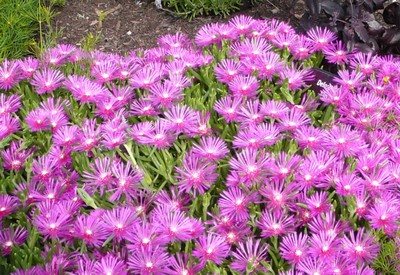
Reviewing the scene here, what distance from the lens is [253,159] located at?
4.75 ft

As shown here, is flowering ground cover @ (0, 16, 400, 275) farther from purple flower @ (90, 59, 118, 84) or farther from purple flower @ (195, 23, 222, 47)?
purple flower @ (195, 23, 222, 47)

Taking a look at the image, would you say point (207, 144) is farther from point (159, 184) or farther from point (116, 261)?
point (116, 261)

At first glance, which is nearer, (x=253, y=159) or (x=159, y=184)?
(x=253, y=159)

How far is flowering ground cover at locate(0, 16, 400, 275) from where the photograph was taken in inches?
52.4

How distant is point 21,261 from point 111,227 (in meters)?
0.21

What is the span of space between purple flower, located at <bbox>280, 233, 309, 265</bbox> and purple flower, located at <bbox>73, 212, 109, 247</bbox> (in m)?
0.39

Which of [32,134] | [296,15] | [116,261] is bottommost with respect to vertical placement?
[296,15]

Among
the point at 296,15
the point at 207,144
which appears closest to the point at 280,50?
the point at 207,144

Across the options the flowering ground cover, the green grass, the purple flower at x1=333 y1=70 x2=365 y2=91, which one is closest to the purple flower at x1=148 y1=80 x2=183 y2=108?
the flowering ground cover

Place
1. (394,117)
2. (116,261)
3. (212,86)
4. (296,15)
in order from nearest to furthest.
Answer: (116,261) → (394,117) → (212,86) → (296,15)

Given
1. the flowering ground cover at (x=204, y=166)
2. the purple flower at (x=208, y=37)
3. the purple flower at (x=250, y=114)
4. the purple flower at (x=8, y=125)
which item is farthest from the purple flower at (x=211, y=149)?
the purple flower at (x=208, y=37)

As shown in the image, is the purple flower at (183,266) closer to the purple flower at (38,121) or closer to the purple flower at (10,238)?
the purple flower at (10,238)

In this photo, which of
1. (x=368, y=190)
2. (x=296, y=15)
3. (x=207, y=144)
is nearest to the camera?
(x=368, y=190)

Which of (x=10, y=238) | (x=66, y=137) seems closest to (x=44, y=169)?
(x=66, y=137)
